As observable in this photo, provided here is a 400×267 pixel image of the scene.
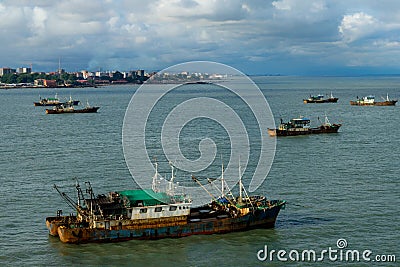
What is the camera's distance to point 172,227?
100 feet

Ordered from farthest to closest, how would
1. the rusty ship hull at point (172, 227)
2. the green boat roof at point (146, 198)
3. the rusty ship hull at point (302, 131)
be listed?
the rusty ship hull at point (302, 131) < the green boat roof at point (146, 198) < the rusty ship hull at point (172, 227)

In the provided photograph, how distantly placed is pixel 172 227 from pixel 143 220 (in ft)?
5.29

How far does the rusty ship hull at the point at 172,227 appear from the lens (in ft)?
97.0

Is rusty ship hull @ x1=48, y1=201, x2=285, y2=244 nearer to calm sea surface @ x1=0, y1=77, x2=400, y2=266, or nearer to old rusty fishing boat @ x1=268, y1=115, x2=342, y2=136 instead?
calm sea surface @ x1=0, y1=77, x2=400, y2=266

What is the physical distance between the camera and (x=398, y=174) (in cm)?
4459

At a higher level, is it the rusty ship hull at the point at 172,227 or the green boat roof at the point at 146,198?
the green boat roof at the point at 146,198

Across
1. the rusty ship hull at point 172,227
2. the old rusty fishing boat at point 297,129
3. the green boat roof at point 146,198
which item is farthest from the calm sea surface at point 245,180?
the old rusty fishing boat at point 297,129

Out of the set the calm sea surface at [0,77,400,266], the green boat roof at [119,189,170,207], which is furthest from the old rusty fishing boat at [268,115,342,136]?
the green boat roof at [119,189,170,207]

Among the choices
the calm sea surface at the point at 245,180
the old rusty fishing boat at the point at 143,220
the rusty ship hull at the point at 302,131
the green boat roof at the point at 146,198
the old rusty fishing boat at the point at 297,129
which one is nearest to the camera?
the calm sea surface at the point at 245,180

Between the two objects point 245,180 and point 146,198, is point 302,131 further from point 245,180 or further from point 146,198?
point 146,198

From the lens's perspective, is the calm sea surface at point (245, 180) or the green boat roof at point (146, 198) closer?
the calm sea surface at point (245, 180)

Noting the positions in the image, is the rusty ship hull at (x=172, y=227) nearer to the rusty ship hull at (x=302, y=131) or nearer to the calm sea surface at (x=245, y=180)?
the calm sea surface at (x=245, y=180)

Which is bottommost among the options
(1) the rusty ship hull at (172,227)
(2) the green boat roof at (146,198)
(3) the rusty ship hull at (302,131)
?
(1) the rusty ship hull at (172,227)

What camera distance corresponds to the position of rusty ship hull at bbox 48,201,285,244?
29.6 m
